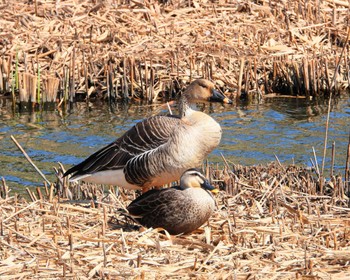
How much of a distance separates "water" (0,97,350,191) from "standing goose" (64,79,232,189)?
3345 mm

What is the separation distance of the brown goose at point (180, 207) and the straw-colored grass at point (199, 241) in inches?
4.9

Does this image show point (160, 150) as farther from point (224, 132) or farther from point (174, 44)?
point (174, 44)

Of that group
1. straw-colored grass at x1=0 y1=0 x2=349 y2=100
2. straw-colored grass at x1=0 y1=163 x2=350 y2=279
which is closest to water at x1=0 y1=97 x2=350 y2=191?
straw-colored grass at x1=0 y1=0 x2=349 y2=100

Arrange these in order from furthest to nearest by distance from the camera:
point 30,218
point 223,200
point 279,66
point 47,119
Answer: point 279,66
point 47,119
point 223,200
point 30,218

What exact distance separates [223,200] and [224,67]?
8746 mm

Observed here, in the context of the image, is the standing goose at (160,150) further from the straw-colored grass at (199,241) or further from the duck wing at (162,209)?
the duck wing at (162,209)

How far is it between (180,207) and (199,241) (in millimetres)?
475

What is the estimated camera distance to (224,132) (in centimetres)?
1473

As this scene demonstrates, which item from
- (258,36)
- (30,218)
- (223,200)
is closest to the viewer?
(30,218)

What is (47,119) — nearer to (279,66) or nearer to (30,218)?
(279,66)

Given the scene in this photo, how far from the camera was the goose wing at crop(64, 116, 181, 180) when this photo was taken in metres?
8.68

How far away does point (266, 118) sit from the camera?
15.4 meters

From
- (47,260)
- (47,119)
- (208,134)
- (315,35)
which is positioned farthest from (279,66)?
(47,260)

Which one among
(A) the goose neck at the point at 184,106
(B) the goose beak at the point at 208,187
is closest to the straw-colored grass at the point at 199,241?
(B) the goose beak at the point at 208,187
